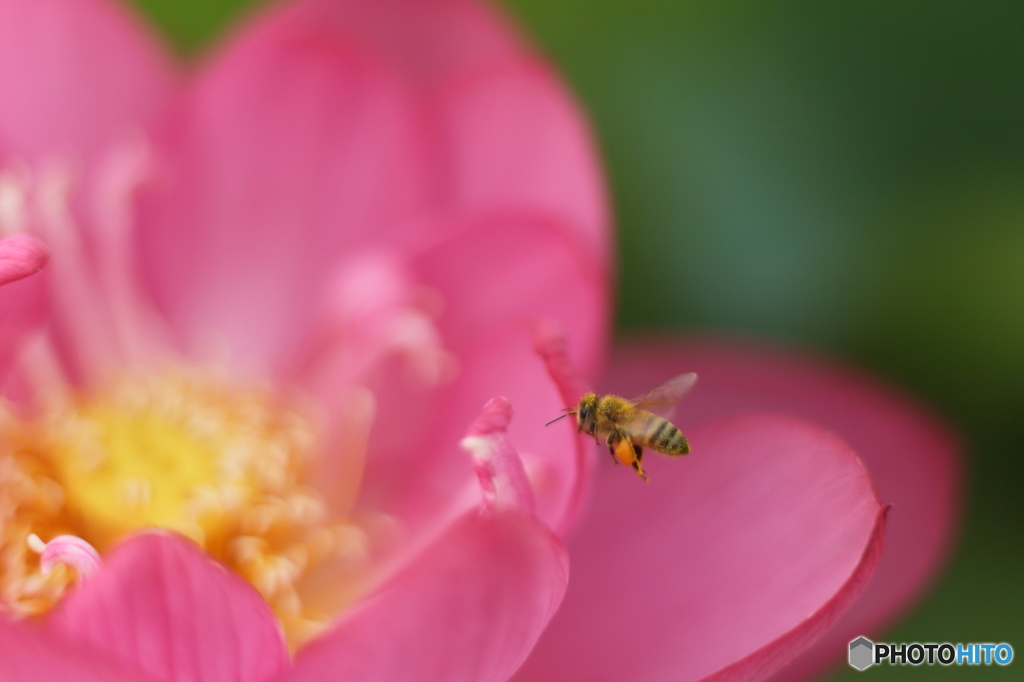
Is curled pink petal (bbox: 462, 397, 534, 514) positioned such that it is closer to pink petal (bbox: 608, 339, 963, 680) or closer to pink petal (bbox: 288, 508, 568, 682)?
pink petal (bbox: 288, 508, 568, 682)

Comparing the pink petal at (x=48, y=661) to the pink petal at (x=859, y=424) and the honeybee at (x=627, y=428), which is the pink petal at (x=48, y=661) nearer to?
the honeybee at (x=627, y=428)

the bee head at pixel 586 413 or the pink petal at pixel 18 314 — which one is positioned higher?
the pink petal at pixel 18 314

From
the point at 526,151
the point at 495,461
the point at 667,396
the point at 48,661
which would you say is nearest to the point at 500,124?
the point at 526,151

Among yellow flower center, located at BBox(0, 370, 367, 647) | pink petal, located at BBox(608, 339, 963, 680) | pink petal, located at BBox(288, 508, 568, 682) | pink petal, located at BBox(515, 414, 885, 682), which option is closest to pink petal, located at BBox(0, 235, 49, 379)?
yellow flower center, located at BBox(0, 370, 367, 647)

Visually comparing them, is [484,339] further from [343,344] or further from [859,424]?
[859,424]

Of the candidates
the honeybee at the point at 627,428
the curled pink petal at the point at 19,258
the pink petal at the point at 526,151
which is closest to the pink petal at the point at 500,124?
the pink petal at the point at 526,151

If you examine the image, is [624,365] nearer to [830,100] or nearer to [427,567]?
[830,100]
